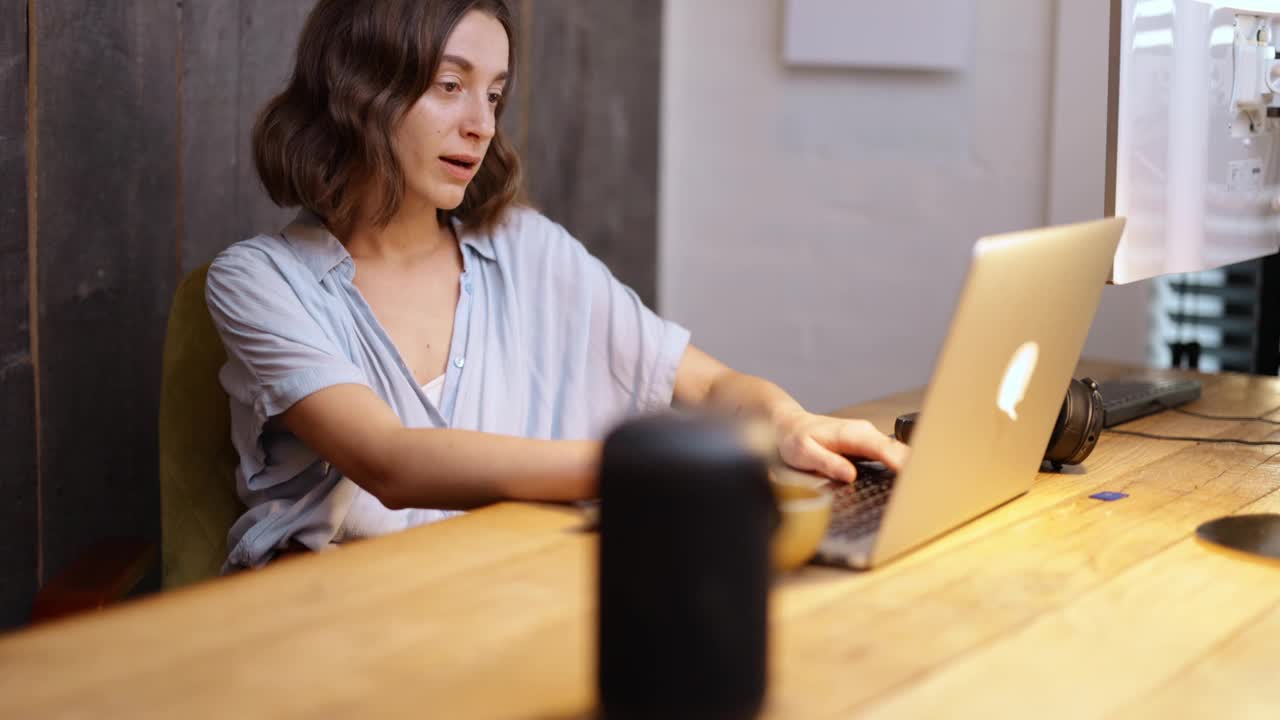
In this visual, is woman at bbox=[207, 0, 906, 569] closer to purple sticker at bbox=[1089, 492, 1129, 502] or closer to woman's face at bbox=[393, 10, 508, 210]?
woman's face at bbox=[393, 10, 508, 210]

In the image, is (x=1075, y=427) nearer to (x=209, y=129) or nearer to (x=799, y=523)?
(x=799, y=523)

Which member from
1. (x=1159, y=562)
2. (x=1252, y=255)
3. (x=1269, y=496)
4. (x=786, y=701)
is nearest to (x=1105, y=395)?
(x=1252, y=255)

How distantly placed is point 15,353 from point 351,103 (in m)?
0.61

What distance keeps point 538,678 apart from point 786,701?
0.49 ft

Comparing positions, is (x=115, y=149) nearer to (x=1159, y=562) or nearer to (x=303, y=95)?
(x=303, y=95)

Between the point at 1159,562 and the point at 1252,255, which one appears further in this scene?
the point at 1252,255

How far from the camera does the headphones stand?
4.73 feet

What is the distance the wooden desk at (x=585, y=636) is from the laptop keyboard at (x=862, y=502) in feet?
0.18

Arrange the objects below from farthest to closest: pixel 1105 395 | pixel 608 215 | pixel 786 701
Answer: pixel 608 215 < pixel 1105 395 < pixel 786 701

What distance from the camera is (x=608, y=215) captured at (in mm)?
3049

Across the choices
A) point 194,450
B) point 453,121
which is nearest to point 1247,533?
point 453,121

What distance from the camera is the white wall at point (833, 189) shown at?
9.51 ft

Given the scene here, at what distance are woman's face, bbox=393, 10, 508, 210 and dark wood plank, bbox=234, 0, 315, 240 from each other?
1.77 feet

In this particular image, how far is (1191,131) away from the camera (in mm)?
1509
